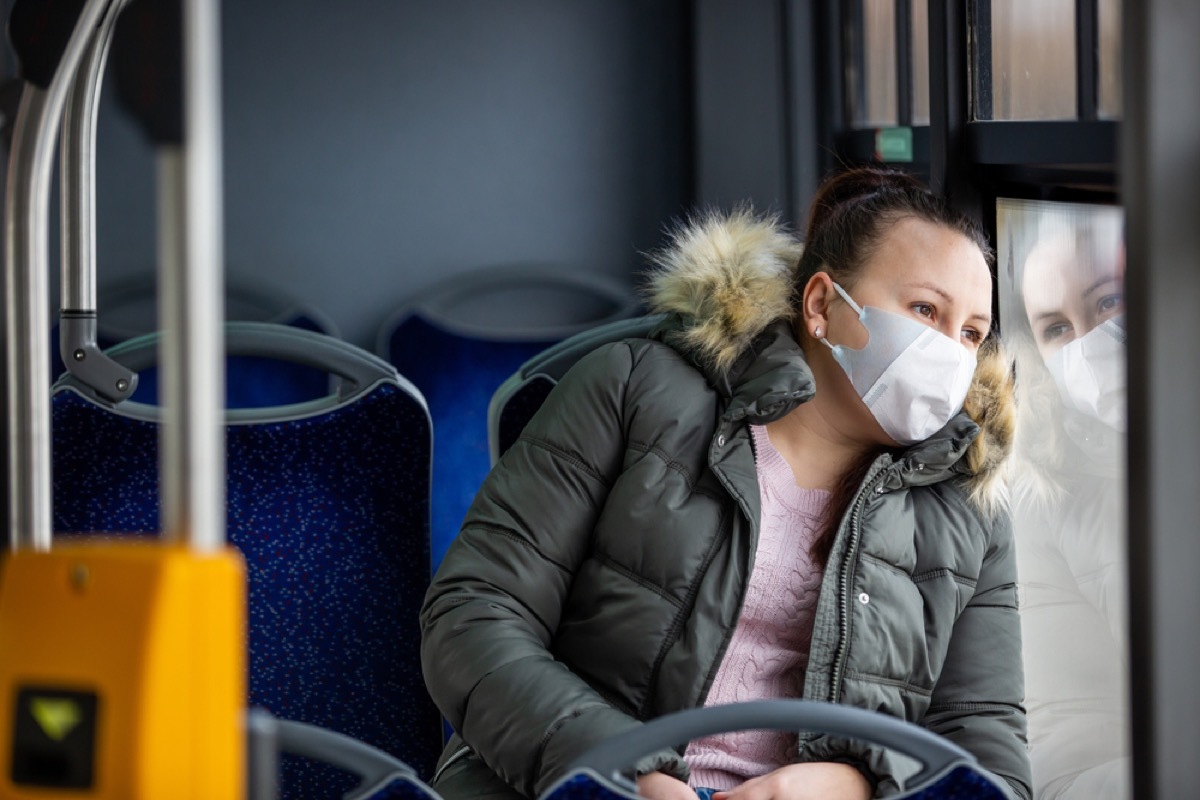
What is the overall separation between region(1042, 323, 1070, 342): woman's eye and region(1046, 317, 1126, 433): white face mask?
0.02 meters

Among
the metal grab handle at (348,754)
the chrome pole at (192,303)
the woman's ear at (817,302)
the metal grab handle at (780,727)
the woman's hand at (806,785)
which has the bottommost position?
the woman's hand at (806,785)

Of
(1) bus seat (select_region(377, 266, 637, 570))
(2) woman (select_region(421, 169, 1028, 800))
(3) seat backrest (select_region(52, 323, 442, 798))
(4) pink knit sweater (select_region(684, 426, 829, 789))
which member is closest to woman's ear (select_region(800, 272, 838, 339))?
(2) woman (select_region(421, 169, 1028, 800))

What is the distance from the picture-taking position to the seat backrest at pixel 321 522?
182 cm

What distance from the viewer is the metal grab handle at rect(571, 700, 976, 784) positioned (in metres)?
1.14

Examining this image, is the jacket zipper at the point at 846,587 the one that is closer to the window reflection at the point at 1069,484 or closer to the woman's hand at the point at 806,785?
the woman's hand at the point at 806,785

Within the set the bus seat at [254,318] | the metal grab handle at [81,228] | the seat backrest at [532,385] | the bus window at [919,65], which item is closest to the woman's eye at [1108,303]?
the seat backrest at [532,385]

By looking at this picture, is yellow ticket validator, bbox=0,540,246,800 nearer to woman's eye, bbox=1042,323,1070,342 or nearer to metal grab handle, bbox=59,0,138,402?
metal grab handle, bbox=59,0,138,402

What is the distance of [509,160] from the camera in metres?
3.82

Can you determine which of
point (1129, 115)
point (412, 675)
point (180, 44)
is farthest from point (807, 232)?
point (180, 44)

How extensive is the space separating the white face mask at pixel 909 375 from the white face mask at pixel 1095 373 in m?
0.12

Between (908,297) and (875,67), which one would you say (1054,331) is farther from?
(875,67)

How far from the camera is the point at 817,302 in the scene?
5.72 ft

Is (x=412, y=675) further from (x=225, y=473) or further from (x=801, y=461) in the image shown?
(x=801, y=461)

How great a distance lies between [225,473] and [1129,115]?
1301 mm
